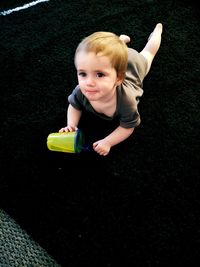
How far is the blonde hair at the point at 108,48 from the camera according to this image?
0.87 meters

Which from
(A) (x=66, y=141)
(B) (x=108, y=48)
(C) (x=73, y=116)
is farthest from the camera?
(C) (x=73, y=116)

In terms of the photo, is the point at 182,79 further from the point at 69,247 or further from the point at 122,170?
the point at 69,247

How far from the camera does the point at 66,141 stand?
1036 mm

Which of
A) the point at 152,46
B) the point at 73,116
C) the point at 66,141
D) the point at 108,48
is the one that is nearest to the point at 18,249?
the point at 66,141

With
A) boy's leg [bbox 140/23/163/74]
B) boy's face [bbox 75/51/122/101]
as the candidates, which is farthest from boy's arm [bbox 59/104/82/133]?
boy's leg [bbox 140/23/163/74]

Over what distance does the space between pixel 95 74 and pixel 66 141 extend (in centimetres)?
25

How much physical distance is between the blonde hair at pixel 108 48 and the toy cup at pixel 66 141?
250 mm

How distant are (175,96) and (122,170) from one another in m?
0.37

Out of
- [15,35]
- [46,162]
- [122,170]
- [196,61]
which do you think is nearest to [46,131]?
[46,162]

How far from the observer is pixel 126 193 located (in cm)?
104

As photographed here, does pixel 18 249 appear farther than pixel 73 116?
No

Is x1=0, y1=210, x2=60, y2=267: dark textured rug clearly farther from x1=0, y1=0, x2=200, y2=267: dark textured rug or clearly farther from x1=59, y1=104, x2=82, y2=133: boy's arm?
x1=59, y1=104, x2=82, y2=133: boy's arm

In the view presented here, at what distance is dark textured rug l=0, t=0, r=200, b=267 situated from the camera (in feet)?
3.14

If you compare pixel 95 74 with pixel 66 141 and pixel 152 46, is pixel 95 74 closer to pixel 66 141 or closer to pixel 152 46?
pixel 66 141
